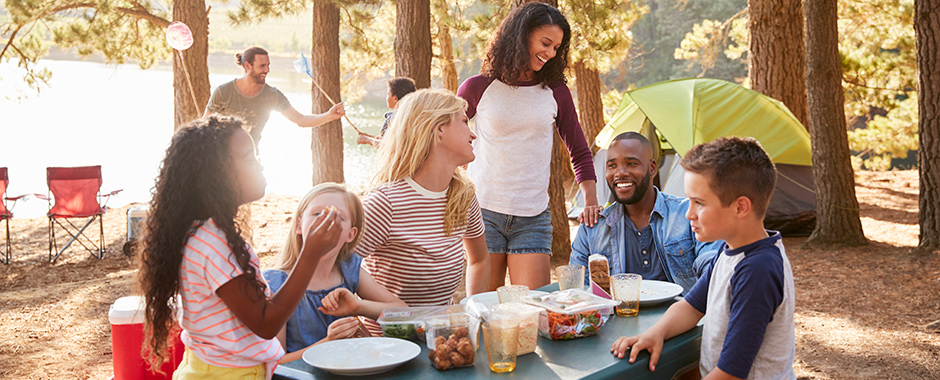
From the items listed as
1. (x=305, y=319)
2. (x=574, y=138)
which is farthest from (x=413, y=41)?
(x=305, y=319)

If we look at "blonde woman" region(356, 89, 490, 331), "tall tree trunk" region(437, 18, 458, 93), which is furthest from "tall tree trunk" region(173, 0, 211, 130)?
"blonde woman" region(356, 89, 490, 331)

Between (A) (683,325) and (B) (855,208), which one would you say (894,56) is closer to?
(B) (855,208)

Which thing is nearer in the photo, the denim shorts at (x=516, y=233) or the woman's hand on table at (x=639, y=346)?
the woman's hand on table at (x=639, y=346)

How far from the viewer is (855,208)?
19.2 ft

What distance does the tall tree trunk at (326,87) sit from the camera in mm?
8727

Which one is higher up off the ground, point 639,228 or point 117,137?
point 117,137

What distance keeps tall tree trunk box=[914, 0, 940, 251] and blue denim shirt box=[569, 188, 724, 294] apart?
349cm

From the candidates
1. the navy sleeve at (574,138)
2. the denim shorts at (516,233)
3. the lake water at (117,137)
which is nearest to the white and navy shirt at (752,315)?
the denim shorts at (516,233)

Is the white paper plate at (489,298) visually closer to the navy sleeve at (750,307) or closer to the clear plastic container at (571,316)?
the clear plastic container at (571,316)

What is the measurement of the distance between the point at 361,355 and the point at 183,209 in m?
0.49

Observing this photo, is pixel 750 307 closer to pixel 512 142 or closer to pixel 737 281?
pixel 737 281

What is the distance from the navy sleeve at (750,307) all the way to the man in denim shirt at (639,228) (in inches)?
32.3

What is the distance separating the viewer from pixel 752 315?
161 centimetres

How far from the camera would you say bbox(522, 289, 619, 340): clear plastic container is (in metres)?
1.75
